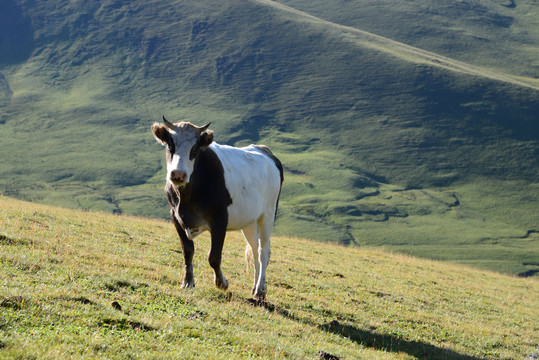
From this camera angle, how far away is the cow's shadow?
1297 cm

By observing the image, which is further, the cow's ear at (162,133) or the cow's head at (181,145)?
the cow's ear at (162,133)

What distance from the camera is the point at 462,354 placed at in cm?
1377

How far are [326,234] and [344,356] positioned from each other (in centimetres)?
11810

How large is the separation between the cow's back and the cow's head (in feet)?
3.83

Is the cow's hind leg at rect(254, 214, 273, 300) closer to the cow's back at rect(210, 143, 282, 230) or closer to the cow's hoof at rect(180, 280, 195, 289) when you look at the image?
the cow's back at rect(210, 143, 282, 230)

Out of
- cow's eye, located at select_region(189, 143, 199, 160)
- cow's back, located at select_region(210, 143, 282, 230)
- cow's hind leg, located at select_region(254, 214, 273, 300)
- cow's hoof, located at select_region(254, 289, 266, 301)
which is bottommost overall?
cow's hoof, located at select_region(254, 289, 266, 301)

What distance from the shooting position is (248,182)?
47.4ft

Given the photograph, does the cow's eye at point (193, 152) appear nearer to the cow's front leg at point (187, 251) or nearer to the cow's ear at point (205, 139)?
the cow's ear at point (205, 139)

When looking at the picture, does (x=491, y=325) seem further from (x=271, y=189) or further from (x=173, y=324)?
(x=173, y=324)

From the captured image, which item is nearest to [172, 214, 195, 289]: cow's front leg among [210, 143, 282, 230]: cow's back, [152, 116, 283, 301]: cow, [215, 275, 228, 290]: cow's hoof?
[152, 116, 283, 301]: cow

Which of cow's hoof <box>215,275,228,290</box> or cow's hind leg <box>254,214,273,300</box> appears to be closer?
cow's hoof <box>215,275,228,290</box>

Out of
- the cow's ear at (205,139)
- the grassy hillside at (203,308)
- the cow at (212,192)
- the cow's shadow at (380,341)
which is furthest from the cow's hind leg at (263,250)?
the cow's ear at (205,139)

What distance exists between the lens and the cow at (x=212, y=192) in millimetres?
12539

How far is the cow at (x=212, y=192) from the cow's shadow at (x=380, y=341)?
3.79 ft
